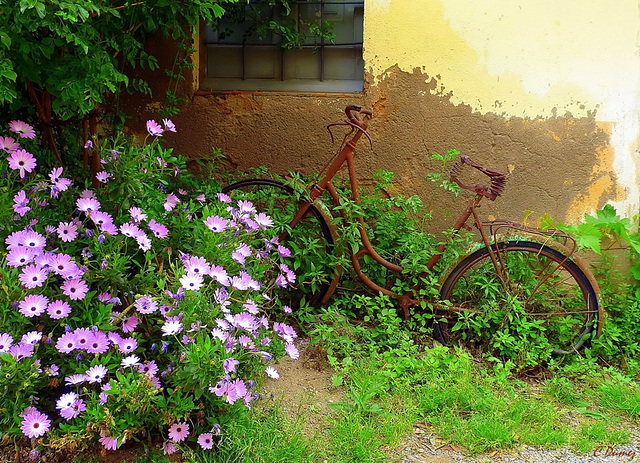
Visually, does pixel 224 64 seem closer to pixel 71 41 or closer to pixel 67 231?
pixel 71 41

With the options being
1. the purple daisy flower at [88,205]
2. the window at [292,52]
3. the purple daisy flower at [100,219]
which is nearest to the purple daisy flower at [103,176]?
the purple daisy flower at [88,205]

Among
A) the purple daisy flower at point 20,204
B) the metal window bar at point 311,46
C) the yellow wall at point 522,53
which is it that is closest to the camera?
the purple daisy flower at point 20,204

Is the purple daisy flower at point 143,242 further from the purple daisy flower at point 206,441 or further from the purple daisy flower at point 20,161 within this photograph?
the purple daisy flower at point 206,441

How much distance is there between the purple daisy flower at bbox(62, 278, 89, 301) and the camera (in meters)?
2.28

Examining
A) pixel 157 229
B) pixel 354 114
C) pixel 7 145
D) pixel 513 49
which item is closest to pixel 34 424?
pixel 157 229

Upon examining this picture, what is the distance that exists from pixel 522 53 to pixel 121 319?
9.45 ft

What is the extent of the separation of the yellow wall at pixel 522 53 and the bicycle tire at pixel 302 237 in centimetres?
99

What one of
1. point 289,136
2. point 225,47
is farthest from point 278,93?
point 225,47

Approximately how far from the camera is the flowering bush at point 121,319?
2.09 m

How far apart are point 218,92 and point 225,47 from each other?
0.45 meters

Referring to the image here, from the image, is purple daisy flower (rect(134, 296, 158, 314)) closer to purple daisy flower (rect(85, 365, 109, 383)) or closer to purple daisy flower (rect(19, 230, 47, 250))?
purple daisy flower (rect(85, 365, 109, 383))

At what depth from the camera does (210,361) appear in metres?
2.05

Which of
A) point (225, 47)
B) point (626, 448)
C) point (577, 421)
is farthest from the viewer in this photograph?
point (225, 47)

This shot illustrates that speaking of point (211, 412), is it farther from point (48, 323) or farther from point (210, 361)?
point (48, 323)
